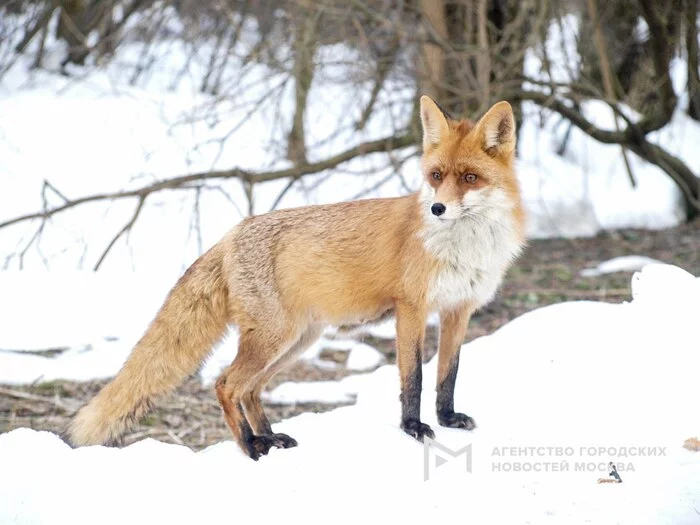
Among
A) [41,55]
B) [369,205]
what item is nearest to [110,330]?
[369,205]

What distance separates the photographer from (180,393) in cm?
618

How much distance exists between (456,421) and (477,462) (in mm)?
447

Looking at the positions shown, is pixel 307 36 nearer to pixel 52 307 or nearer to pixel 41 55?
pixel 52 307

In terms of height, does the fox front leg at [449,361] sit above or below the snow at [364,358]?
above

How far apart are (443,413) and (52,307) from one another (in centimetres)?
413

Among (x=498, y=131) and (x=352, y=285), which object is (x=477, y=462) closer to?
(x=352, y=285)

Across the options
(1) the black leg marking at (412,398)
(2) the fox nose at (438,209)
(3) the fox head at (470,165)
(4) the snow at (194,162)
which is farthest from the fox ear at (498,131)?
(4) the snow at (194,162)

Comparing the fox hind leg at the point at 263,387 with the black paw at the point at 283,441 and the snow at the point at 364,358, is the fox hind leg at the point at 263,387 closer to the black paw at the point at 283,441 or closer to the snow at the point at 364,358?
the black paw at the point at 283,441

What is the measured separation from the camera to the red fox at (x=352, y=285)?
3.81m

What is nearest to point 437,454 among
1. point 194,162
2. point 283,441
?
point 283,441

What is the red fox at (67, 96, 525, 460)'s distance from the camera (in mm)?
3807

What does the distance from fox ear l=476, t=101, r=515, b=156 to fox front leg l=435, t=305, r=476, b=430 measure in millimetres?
747

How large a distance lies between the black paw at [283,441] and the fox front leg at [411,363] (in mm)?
499

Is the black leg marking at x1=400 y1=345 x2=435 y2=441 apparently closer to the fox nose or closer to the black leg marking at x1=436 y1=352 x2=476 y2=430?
the black leg marking at x1=436 y1=352 x2=476 y2=430
